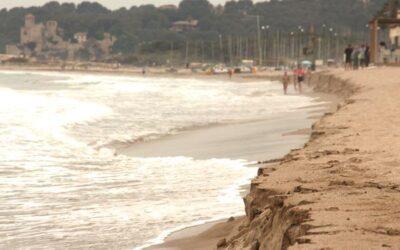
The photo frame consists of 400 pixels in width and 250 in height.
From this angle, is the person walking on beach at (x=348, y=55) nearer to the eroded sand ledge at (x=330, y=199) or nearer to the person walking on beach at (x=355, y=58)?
the person walking on beach at (x=355, y=58)

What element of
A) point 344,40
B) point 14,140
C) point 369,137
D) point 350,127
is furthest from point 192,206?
point 344,40

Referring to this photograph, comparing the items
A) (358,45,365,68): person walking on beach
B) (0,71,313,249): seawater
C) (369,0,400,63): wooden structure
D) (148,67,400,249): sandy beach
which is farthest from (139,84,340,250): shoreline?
(358,45,365,68): person walking on beach

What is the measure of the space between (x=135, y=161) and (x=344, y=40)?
14155 cm

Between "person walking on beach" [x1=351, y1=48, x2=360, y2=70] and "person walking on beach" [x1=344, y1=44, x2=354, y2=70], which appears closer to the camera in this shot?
"person walking on beach" [x1=351, y1=48, x2=360, y2=70]

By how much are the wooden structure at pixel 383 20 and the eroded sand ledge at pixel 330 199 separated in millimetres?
34759

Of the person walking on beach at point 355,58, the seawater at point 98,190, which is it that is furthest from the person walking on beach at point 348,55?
the seawater at point 98,190

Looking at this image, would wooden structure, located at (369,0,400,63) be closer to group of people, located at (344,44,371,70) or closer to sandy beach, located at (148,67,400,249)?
group of people, located at (344,44,371,70)

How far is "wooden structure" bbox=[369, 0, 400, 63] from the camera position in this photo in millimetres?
43656

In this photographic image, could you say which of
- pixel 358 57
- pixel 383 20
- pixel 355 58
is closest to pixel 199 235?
pixel 358 57

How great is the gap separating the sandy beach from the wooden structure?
3467 cm

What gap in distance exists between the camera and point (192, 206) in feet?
29.3

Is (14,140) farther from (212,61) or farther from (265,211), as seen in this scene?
(212,61)

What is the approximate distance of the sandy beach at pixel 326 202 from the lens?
14.2 feet

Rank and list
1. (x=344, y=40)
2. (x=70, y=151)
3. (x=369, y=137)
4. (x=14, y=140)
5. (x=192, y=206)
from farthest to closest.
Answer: (x=344, y=40) → (x=14, y=140) → (x=70, y=151) → (x=369, y=137) → (x=192, y=206)
